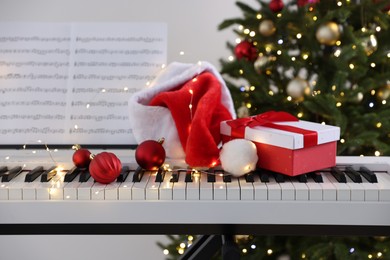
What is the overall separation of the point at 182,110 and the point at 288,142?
34 centimetres

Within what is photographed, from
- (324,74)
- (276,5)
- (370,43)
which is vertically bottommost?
(324,74)

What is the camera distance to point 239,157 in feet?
4.56

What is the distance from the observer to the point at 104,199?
1.35 m

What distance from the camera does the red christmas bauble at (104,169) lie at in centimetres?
136

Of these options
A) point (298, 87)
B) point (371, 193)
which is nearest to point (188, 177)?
point (371, 193)

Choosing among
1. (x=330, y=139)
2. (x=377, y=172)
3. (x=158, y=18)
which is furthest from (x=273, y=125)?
(x=158, y=18)

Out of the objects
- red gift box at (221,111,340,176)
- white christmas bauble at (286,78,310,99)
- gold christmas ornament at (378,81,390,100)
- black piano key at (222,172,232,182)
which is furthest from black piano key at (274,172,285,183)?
gold christmas ornament at (378,81,390,100)

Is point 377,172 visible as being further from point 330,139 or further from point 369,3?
point 369,3

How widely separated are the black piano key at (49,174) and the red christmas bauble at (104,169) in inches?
4.9

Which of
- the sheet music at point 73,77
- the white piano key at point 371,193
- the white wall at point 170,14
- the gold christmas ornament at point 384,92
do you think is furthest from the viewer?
the white wall at point 170,14

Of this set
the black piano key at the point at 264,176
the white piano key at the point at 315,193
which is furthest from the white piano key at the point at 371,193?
the black piano key at the point at 264,176

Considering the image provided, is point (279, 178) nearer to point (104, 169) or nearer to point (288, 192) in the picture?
point (288, 192)

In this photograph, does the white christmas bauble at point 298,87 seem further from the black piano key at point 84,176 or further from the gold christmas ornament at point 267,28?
the black piano key at point 84,176

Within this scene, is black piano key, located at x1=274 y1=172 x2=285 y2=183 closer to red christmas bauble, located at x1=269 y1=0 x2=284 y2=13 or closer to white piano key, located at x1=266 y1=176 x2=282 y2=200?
white piano key, located at x1=266 y1=176 x2=282 y2=200
